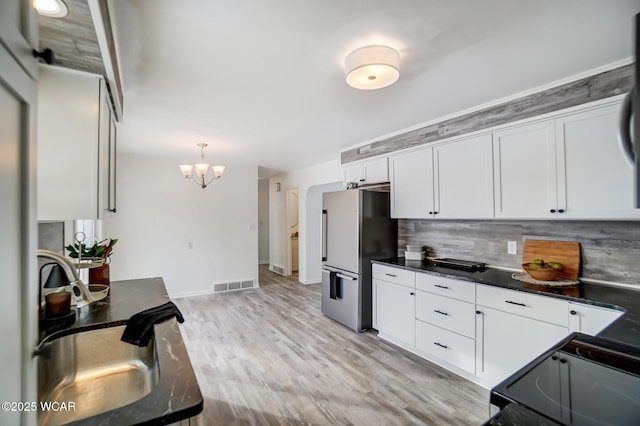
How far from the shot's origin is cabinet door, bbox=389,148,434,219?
316 centimetres

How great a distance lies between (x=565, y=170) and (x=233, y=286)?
199 inches

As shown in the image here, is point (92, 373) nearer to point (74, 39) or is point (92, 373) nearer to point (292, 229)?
point (74, 39)

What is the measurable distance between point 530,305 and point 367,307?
1.79 meters

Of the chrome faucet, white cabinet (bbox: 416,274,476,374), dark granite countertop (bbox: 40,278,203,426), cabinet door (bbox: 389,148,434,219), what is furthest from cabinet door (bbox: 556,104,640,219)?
the chrome faucet

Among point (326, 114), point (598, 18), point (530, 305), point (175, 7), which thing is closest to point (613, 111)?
point (598, 18)

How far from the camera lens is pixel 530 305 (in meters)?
2.13

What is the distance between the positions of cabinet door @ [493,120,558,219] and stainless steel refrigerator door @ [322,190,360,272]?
4.83 ft

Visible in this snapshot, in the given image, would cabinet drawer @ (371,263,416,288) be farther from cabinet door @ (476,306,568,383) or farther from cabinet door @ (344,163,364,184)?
cabinet door @ (344,163,364,184)

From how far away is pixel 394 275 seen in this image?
10.5 ft

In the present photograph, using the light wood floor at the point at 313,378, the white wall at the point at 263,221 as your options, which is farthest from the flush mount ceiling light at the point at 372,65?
the white wall at the point at 263,221

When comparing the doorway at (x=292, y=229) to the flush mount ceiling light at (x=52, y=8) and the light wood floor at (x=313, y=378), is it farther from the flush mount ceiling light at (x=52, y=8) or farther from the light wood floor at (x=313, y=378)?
the flush mount ceiling light at (x=52, y=8)

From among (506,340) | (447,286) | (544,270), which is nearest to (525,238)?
(544,270)

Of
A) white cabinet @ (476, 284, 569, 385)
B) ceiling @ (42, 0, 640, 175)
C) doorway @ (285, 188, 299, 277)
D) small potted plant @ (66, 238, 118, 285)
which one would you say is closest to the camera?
ceiling @ (42, 0, 640, 175)

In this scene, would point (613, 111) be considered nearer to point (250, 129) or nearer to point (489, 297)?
point (489, 297)
